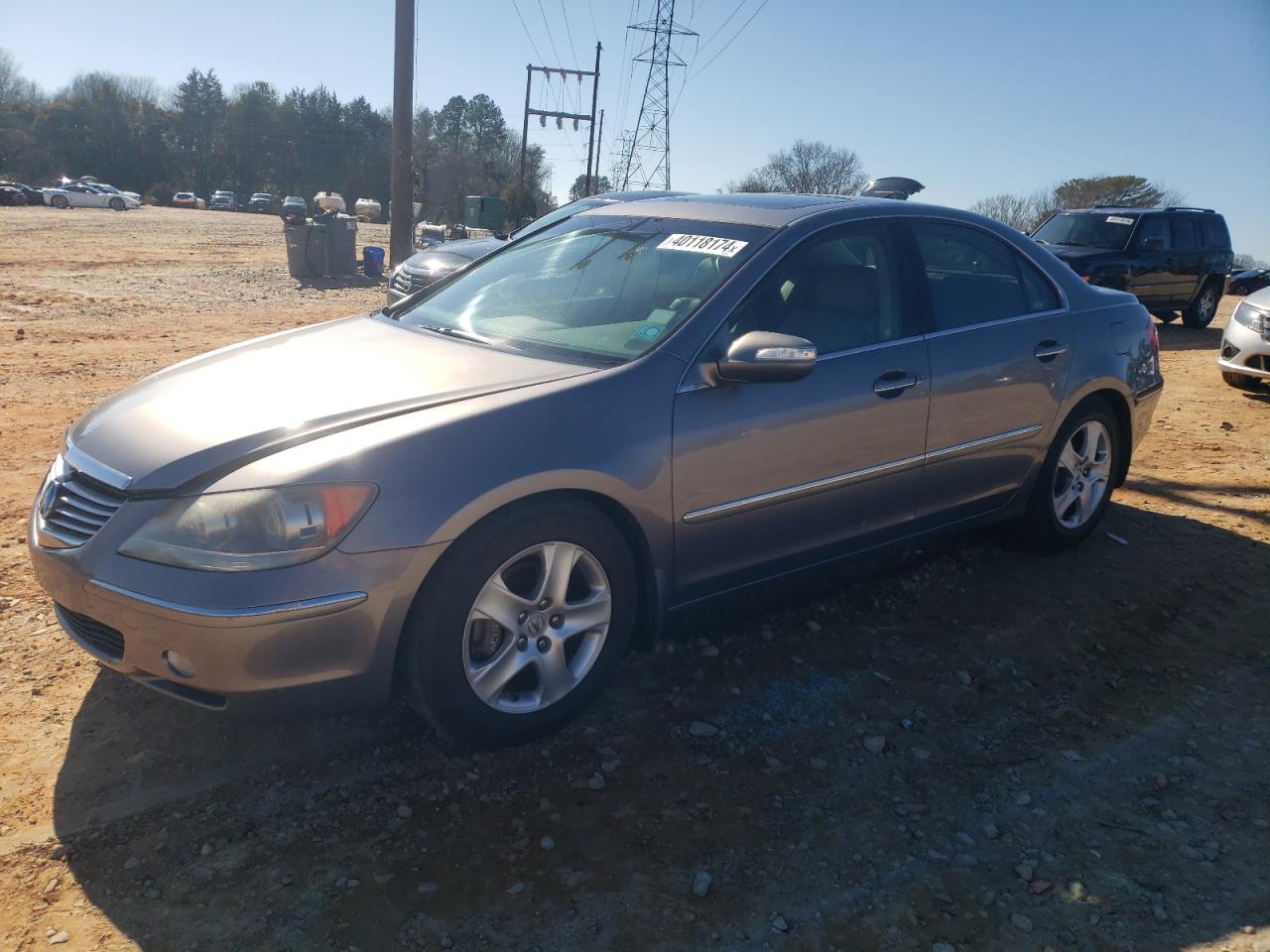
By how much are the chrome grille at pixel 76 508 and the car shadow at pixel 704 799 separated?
26.5 inches

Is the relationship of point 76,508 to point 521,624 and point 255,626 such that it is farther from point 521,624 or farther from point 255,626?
point 521,624

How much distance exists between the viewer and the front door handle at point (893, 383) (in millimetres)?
3781


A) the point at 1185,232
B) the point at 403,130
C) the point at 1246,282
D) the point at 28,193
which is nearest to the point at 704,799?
the point at 1185,232

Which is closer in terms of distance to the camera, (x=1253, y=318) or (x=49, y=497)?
(x=49, y=497)

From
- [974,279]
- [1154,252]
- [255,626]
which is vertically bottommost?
[255,626]

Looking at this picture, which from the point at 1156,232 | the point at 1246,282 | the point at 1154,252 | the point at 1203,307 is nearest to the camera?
the point at 1154,252

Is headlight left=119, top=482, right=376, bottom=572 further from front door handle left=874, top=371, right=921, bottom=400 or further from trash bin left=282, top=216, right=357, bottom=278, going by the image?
trash bin left=282, top=216, right=357, bottom=278

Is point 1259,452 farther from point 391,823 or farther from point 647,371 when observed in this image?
point 391,823

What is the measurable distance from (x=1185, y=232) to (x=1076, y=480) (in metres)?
13.1

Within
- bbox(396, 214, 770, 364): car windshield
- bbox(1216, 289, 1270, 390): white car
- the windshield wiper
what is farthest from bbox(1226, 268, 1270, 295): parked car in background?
the windshield wiper

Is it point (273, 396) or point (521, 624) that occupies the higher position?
point (273, 396)

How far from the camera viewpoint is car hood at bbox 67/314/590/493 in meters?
2.78

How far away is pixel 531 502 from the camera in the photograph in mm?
2924

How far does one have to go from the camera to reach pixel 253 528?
2.59 meters
